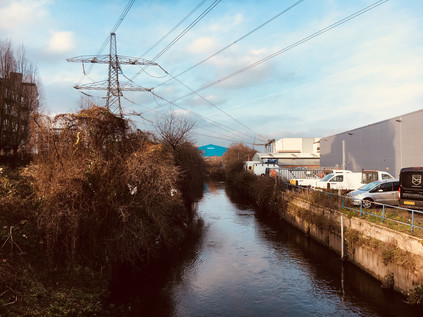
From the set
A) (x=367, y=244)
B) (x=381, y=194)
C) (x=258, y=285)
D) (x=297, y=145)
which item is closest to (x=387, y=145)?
(x=381, y=194)

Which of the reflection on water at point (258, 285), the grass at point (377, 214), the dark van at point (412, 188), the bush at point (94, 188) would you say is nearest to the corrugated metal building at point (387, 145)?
the grass at point (377, 214)

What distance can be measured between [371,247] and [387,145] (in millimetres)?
22029

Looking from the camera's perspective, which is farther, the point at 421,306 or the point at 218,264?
the point at 218,264

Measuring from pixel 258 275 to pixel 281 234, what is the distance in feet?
25.7

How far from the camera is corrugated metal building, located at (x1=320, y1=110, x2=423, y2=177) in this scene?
2702 cm

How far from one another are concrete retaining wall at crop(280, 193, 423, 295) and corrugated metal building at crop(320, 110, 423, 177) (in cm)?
1312

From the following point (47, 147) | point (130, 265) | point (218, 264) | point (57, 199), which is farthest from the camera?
point (218, 264)

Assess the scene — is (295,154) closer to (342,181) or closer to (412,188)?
(342,181)

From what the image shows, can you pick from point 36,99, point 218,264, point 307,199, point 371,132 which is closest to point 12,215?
point 218,264

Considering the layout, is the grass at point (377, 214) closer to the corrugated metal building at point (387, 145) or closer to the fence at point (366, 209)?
the fence at point (366, 209)

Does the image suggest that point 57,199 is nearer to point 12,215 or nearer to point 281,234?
point 12,215

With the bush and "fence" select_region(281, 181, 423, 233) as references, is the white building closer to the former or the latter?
"fence" select_region(281, 181, 423, 233)

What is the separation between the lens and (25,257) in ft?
32.6

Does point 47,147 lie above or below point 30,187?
above
